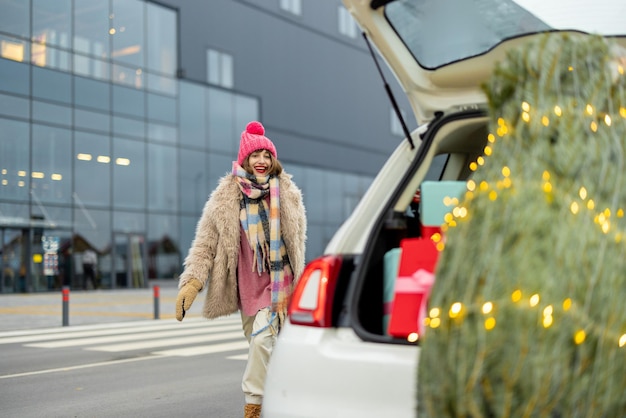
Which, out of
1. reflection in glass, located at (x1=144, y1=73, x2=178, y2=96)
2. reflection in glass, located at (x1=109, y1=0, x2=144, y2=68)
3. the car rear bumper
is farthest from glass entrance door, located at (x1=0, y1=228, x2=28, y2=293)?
the car rear bumper

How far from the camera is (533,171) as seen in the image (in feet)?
6.36

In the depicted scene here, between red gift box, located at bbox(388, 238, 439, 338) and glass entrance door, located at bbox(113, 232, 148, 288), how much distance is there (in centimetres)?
2584

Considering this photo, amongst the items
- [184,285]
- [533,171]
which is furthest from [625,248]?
[184,285]

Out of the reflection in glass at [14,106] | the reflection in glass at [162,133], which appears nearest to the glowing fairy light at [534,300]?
the reflection in glass at [14,106]

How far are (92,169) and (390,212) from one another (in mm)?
25125

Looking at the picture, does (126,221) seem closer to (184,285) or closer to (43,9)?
(43,9)

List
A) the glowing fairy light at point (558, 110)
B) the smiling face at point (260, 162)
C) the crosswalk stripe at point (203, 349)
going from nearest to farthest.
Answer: the glowing fairy light at point (558, 110)
the smiling face at point (260, 162)
the crosswalk stripe at point (203, 349)

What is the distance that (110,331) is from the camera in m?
12.8

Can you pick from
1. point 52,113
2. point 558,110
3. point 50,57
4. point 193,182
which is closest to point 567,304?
point 558,110

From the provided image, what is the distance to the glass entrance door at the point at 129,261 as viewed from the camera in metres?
27.8

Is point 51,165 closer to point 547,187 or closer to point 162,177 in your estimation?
point 162,177

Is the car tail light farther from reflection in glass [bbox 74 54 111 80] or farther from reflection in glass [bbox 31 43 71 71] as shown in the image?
reflection in glass [bbox 74 54 111 80]

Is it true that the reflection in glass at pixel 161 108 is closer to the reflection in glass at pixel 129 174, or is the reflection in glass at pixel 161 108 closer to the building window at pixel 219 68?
the reflection in glass at pixel 129 174

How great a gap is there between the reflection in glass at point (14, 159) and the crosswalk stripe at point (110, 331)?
12379 mm
